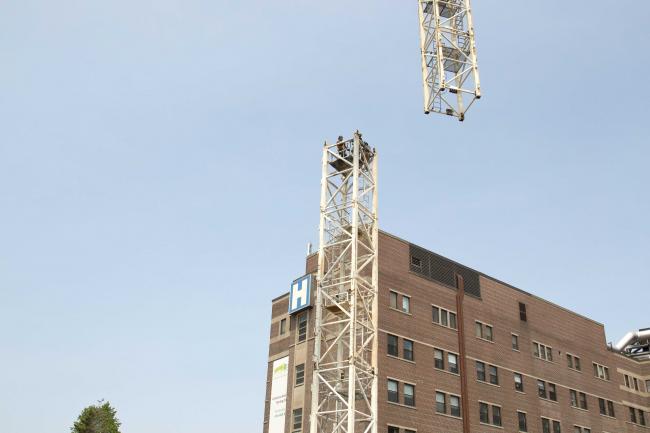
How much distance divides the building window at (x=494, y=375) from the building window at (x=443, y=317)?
481 centimetres

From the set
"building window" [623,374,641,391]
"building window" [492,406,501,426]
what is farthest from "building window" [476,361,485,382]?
"building window" [623,374,641,391]

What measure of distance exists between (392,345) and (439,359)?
16.6 feet

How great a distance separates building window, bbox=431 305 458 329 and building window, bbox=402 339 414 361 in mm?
3839

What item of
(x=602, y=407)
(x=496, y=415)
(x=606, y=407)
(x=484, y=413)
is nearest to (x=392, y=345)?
(x=484, y=413)

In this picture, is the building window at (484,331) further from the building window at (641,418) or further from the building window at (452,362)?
the building window at (641,418)

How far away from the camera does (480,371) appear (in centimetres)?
5669

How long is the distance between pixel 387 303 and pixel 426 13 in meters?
21.1

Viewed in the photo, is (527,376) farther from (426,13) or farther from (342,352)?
(426,13)

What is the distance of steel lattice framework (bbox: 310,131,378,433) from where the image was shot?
46.7m

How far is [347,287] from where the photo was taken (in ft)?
170

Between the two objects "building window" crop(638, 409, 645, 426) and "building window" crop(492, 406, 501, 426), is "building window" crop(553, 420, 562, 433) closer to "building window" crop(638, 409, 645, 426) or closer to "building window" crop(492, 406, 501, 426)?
"building window" crop(492, 406, 501, 426)

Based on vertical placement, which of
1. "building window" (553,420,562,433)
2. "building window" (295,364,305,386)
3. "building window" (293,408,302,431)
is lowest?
"building window" (293,408,302,431)

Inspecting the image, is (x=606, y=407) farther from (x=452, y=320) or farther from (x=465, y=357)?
(x=452, y=320)

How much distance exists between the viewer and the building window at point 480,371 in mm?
56344
